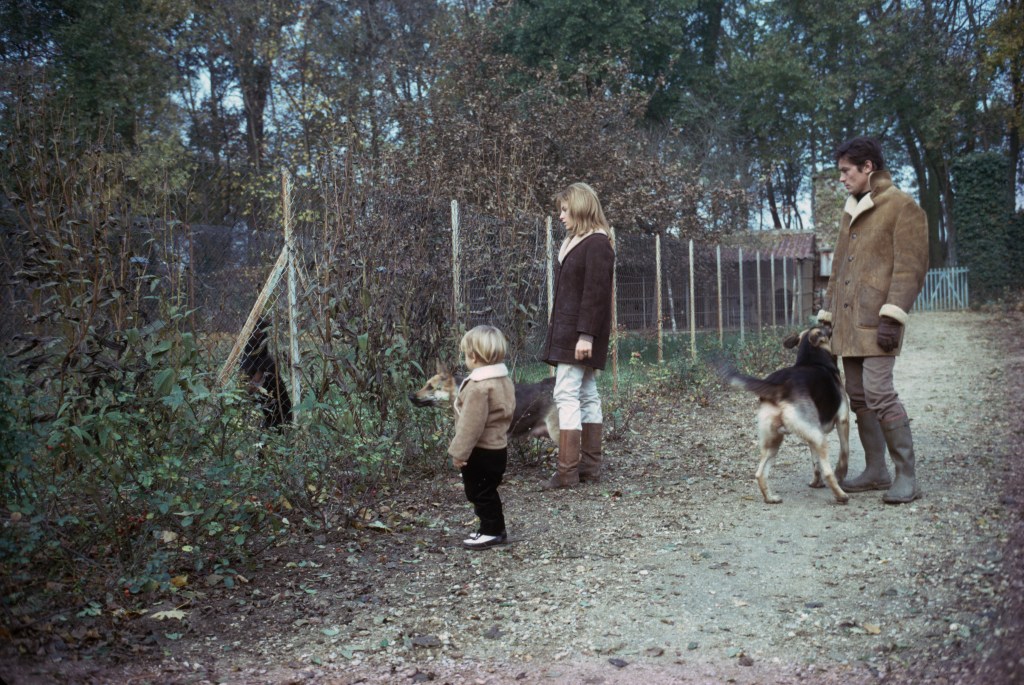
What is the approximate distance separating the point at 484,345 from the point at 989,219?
27998 millimetres

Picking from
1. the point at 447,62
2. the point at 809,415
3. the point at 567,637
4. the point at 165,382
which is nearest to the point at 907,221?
the point at 809,415

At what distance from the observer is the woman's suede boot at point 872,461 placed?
19.9 ft

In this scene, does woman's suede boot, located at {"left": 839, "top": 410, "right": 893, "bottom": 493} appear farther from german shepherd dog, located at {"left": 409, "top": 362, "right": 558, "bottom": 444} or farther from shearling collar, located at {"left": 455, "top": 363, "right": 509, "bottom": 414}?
shearling collar, located at {"left": 455, "top": 363, "right": 509, "bottom": 414}

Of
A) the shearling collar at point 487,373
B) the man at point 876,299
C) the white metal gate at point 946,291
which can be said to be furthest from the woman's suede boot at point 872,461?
the white metal gate at point 946,291

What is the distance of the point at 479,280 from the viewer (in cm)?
790

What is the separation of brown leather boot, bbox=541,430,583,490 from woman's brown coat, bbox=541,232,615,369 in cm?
53

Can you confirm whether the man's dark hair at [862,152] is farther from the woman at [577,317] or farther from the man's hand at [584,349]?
the man's hand at [584,349]

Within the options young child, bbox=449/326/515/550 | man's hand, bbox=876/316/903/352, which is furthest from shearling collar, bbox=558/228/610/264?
man's hand, bbox=876/316/903/352

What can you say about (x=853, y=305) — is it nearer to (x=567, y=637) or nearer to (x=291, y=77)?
(x=567, y=637)

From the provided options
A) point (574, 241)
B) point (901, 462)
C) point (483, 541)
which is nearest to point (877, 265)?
point (901, 462)

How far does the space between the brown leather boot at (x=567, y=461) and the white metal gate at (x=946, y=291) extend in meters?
28.4

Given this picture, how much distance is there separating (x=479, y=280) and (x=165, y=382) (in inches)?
149

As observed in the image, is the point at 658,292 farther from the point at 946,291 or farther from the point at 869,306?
the point at 946,291

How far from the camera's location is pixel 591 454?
674 centimetres
